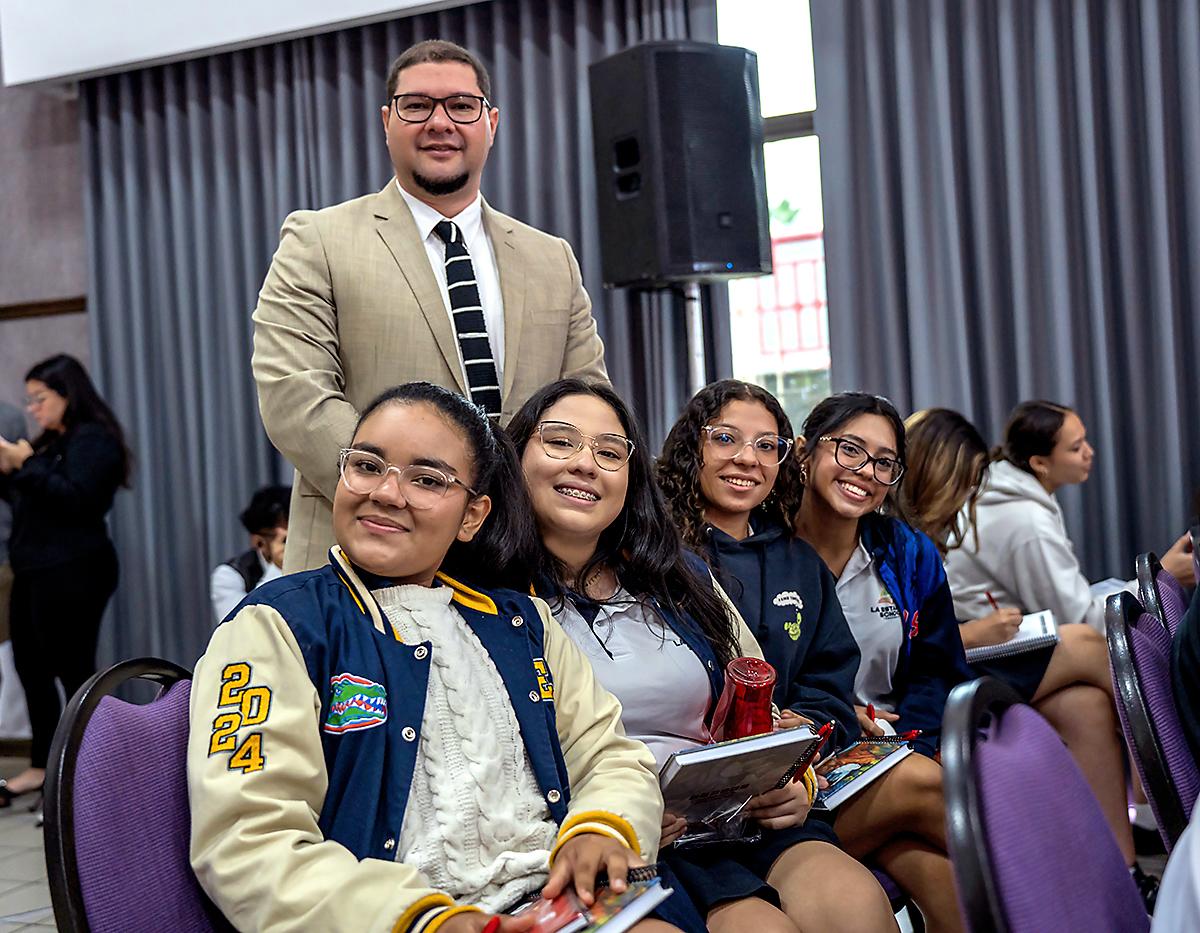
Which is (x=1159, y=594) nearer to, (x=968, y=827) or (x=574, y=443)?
(x=574, y=443)

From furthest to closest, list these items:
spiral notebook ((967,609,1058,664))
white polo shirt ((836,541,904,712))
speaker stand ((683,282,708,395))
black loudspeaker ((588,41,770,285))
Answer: speaker stand ((683,282,708,395)), black loudspeaker ((588,41,770,285)), spiral notebook ((967,609,1058,664)), white polo shirt ((836,541,904,712))

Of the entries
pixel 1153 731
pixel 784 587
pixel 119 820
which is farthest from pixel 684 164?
pixel 119 820

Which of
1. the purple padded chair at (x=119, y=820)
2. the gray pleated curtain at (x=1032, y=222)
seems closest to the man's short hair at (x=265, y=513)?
the gray pleated curtain at (x=1032, y=222)

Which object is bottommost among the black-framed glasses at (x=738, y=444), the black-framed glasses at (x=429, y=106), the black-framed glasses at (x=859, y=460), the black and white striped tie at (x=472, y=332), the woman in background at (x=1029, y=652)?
the woman in background at (x=1029, y=652)

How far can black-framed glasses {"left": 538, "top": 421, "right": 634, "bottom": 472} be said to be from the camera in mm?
1824

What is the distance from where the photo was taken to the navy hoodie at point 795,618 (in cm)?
202

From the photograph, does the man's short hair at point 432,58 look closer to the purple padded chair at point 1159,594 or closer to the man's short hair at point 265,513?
the purple padded chair at point 1159,594

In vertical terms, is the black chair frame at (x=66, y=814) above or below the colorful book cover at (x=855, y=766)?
above

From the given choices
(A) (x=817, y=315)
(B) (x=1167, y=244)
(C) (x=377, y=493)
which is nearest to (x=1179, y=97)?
(B) (x=1167, y=244)

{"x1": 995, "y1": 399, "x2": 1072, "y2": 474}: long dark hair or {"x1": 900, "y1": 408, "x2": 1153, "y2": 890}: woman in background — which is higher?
{"x1": 995, "y1": 399, "x2": 1072, "y2": 474}: long dark hair

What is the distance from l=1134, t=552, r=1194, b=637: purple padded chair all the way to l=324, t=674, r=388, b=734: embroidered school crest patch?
1139mm

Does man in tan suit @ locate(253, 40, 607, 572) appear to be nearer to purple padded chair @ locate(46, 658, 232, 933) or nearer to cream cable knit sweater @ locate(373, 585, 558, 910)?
cream cable knit sweater @ locate(373, 585, 558, 910)

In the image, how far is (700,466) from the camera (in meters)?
2.23

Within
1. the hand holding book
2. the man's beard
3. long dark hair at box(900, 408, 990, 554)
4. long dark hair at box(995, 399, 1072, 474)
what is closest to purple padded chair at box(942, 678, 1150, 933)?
the hand holding book
